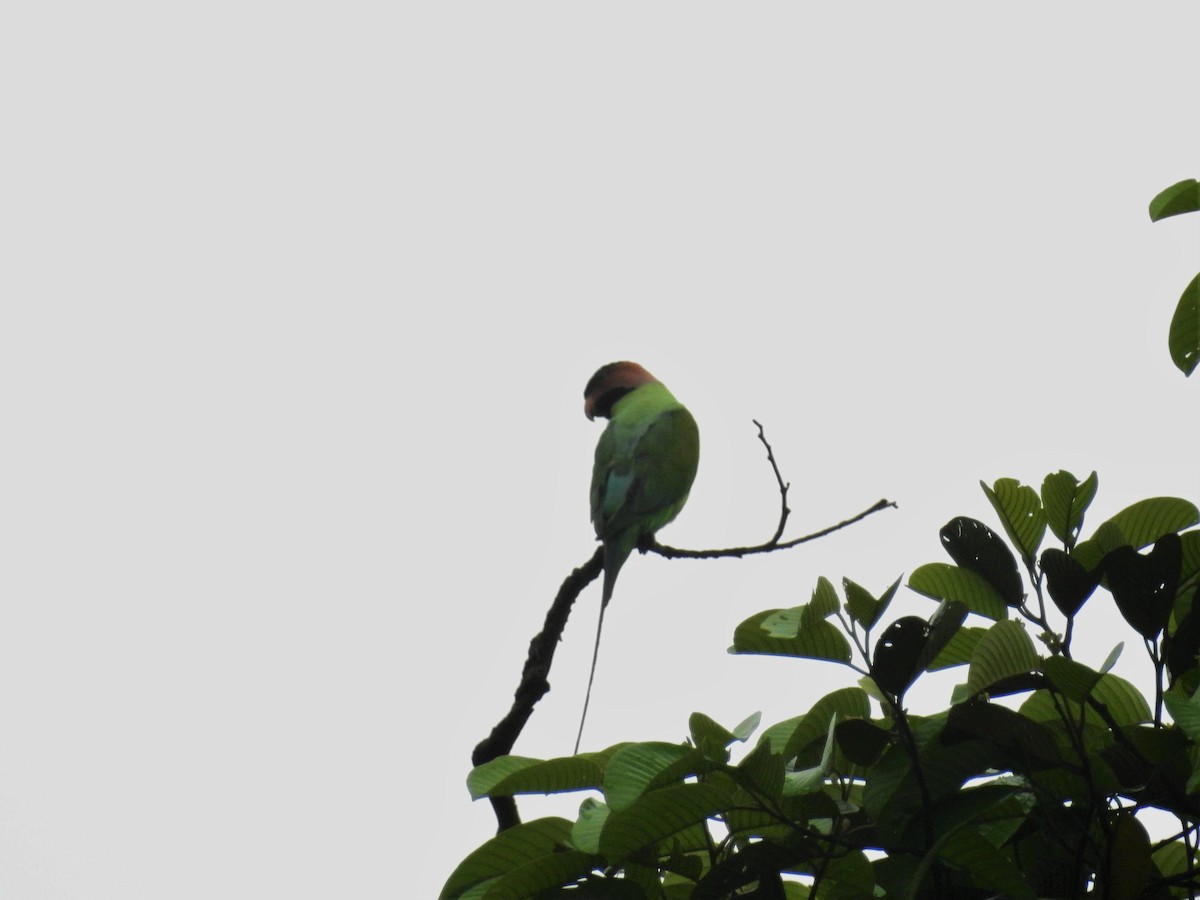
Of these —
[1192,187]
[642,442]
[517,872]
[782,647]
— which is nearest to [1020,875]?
[782,647]

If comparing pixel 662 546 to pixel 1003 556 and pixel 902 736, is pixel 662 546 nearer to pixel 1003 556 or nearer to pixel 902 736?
pixel 1003 556

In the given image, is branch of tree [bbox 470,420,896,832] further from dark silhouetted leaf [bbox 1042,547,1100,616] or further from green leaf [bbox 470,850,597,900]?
dark silhouetted leaf [bbox 1042,547,1100,616]

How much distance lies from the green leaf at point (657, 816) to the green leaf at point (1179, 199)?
3.47 ft

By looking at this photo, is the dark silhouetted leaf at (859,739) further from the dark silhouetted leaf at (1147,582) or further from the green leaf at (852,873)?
the dark silhouetted leaf at (1147,582)

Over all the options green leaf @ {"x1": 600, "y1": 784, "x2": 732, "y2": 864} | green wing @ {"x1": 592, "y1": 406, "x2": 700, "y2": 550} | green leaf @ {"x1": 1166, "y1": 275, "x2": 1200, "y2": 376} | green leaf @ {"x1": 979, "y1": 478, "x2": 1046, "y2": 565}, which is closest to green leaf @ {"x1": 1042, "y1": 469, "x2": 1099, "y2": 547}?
green leaf @ {"x1": 979, "y1": 478, "x2": 1046, "y2": 565}

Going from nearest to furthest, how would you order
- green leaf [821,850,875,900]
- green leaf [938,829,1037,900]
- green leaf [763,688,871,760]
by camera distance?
green leaf [938,829,1037,900] → green leaf [821,850,875,900] → green leaf [763,688,871,760]

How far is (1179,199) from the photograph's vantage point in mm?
1700

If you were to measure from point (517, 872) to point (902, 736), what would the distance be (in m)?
0.50

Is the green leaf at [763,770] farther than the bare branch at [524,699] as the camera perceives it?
No

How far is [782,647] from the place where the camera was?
63.8 inches

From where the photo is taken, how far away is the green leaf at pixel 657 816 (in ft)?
4.54

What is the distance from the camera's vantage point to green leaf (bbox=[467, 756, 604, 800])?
4.96 feet

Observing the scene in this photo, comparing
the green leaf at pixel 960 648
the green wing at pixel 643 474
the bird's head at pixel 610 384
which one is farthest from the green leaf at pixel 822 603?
the bird's head at pixel 610 384

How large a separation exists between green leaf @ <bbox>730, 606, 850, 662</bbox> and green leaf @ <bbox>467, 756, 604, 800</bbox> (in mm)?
299
